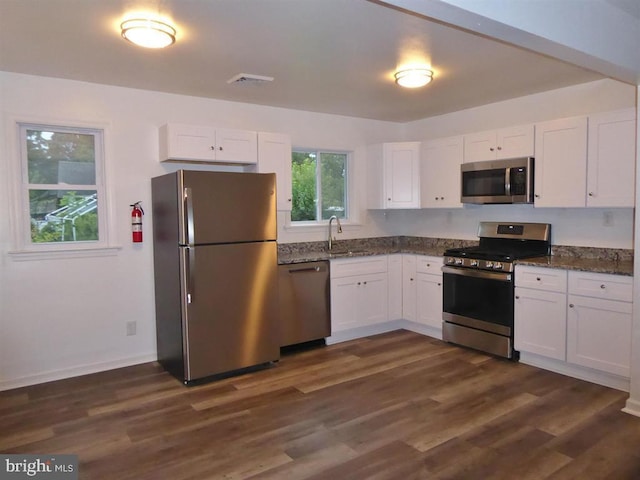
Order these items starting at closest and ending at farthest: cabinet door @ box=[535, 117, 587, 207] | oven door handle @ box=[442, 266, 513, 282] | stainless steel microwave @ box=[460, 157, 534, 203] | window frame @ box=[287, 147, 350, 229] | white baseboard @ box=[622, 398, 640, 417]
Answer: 1. white baseboard @ box=[622, 398, 640, 417]
2. cabinet door @ box=[535, 117, 587, 207]
3. oven door handle @ box=[442, 266, 513, 282]
4. stainless steel microwave @ box=[460, 157, 534, 203]
5. window frame @ box=[287, 147, 350, 229]

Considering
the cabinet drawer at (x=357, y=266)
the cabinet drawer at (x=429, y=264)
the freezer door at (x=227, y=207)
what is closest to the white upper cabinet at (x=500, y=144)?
the cabinet drawer at (x=429, y=264)

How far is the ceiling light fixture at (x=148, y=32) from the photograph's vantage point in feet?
8.32

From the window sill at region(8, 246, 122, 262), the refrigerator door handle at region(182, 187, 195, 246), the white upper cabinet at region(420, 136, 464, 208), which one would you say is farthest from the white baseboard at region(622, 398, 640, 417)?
the window sill at region(8, 246, 122, 262)

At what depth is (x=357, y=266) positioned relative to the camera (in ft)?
15.4

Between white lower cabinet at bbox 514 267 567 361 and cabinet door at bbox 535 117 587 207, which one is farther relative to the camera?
cabinet door at bbox 535 117 587 207

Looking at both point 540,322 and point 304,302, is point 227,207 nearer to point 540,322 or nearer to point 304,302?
point 304,302

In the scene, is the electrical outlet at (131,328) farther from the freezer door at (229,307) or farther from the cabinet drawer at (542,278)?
the cabinet drawer at (542,278)

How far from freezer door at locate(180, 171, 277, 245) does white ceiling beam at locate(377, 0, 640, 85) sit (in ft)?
6.74

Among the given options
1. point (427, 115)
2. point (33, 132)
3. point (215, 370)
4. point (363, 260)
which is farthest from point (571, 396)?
point (33, 132)

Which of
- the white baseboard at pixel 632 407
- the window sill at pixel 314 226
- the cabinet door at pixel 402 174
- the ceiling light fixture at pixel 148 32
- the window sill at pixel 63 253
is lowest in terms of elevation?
the white baseboard at pixel 632 407

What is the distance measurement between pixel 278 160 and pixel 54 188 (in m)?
1.87

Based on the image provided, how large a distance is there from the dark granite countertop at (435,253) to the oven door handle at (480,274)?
6.4 inches

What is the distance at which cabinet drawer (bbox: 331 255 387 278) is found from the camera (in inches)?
179

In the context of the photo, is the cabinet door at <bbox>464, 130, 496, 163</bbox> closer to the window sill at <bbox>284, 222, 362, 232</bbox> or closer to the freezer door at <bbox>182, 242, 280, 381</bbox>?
the window sill at <bbox>284, 222, 362, 232</bbox>
